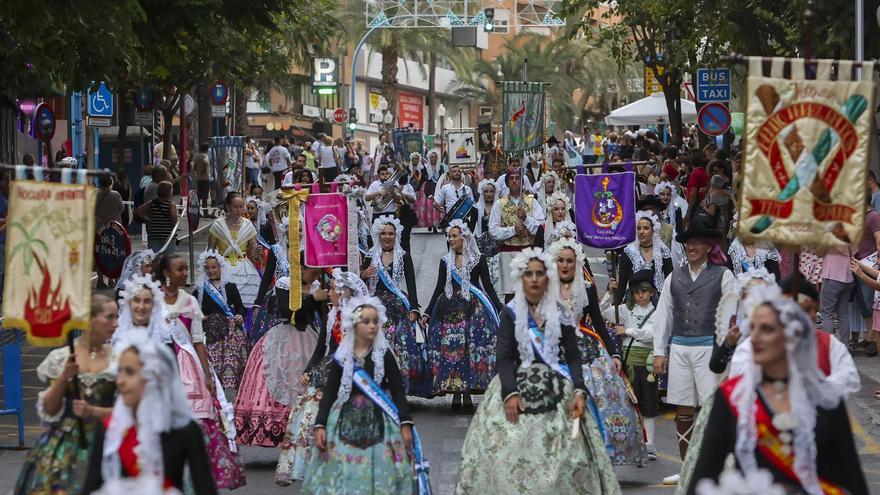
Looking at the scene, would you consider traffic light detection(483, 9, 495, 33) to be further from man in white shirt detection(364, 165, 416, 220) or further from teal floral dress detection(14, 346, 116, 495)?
teal floral dress detection(14, 346, 116, 495)

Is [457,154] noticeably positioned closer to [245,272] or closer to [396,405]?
[245,272]

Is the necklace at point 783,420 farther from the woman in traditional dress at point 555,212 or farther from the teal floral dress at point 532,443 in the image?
the woman in traditional dress at point 555,212

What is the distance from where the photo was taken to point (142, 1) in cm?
1745

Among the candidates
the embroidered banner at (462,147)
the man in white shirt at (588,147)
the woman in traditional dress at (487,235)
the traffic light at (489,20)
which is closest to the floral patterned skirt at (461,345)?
the woman in traditional dress at (487,235)

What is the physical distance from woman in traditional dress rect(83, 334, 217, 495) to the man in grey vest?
16.1 ft

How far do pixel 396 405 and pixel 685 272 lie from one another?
2.82 m

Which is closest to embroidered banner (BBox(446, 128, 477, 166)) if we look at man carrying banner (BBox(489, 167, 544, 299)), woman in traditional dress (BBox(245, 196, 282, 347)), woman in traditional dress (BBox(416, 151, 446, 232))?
woman in traditional dress (BBox(416, 151, 446, 232))

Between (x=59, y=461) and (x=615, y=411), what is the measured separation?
189 inches

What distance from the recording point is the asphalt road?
36.2ft

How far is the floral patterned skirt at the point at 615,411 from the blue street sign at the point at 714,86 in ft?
54.5

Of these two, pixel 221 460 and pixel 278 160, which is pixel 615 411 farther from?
pixel 278 160

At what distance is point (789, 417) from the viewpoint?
577 centimetres

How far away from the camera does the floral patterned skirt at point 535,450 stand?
8.49 m

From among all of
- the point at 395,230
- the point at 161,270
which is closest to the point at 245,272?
the point at 395,230
